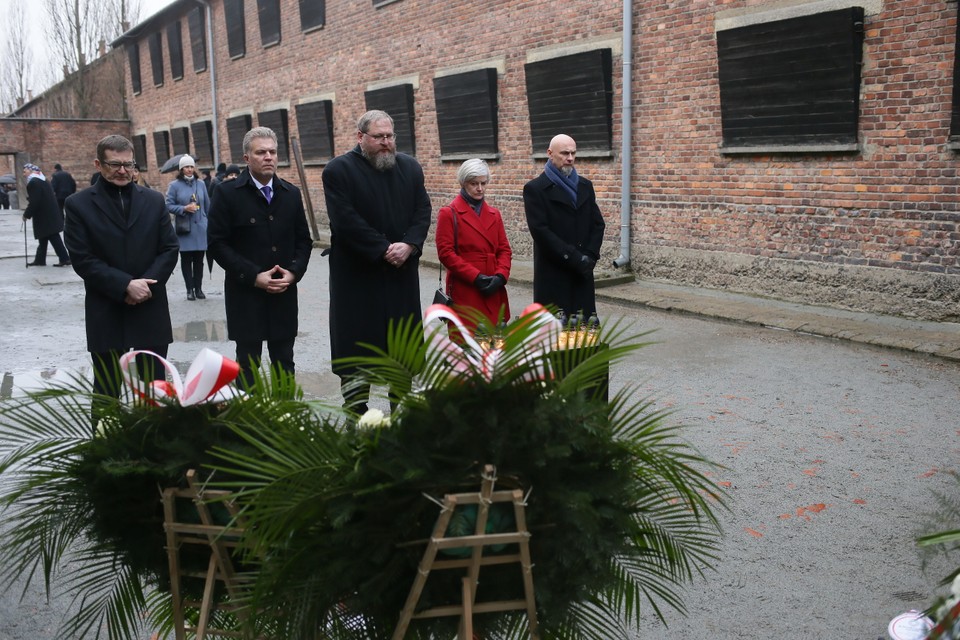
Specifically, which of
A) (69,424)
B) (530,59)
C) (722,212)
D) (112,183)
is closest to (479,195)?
(112,183)

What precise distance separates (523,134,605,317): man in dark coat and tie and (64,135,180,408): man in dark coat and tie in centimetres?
271

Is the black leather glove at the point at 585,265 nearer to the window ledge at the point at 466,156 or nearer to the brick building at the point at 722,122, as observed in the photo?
the brick building at the point at 722,122

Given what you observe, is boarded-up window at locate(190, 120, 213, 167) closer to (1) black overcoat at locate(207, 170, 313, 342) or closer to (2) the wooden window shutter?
(2) the wooden window shutter

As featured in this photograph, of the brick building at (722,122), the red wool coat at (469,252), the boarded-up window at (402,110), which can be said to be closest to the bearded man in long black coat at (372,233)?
the red wool coat at (469,252)

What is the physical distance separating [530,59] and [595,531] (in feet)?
44.1

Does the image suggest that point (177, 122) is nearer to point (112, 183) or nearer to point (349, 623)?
point (112, 183)

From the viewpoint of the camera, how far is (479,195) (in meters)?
6.71

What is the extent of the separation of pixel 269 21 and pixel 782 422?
69.8ft

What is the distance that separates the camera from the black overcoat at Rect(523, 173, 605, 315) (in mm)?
7277

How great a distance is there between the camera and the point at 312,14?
73.4 ft

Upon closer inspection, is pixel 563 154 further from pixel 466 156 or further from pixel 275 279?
pixel 466 156

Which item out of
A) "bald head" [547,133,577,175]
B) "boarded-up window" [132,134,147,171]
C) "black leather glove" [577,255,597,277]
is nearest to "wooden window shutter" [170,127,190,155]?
"boarded-up window" [132,134,147,171]

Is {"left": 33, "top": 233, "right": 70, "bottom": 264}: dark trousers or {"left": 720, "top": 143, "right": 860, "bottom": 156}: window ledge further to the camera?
{"left": 33, "top": 233, "right": 70, "bottom": 264}: dark trousers

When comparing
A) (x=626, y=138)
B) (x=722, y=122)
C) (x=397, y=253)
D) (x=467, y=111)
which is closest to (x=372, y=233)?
(x=397, y=253)
